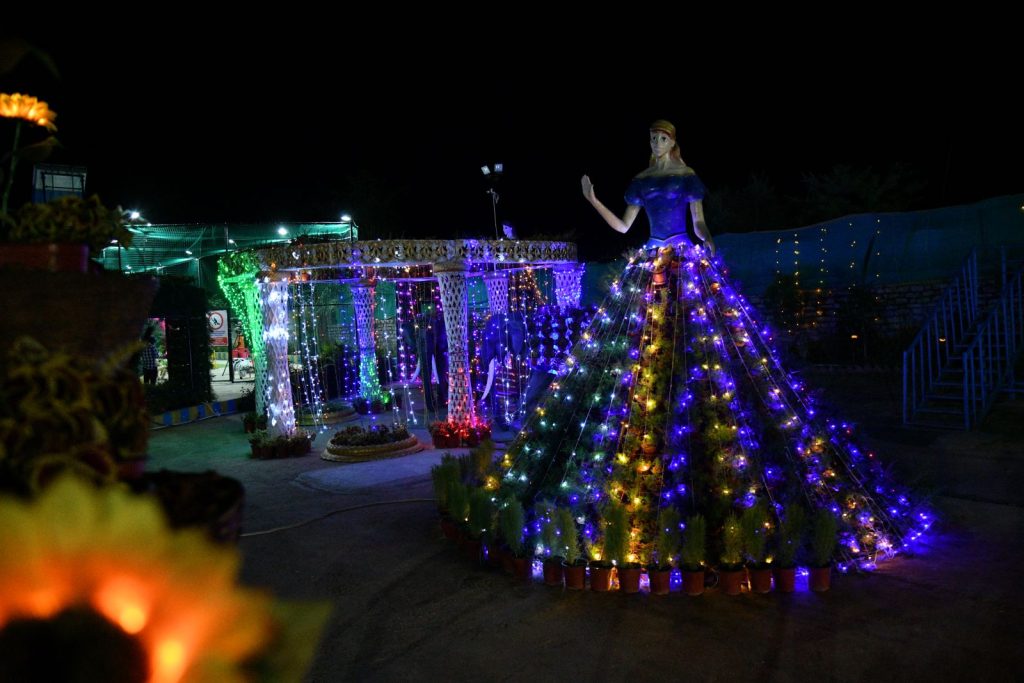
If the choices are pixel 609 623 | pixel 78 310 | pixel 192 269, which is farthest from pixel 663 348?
pixel 192 269

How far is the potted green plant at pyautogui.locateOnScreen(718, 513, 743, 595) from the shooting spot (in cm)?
460

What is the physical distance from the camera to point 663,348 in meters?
5.43

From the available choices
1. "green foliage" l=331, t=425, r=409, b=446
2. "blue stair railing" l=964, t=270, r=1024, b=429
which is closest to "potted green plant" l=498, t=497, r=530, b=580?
"green foliage" l=331, t=425, r=409, b=446

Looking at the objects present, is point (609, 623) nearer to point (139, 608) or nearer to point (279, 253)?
point (139, 608)

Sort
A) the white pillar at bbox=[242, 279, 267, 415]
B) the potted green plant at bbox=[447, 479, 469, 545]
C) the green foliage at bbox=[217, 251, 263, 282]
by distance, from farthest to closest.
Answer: the white pillar at bbox=[242, 279, 267, 415] < the green foliage at bbox=[217, 251, 263, 282] < the potted green plant at bbox=[447, 479, 469, 545]

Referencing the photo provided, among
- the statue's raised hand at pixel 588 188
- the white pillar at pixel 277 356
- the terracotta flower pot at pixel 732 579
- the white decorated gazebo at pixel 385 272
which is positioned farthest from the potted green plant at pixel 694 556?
the white pillar at pixel 277 356

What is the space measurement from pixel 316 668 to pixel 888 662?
9.73 feet

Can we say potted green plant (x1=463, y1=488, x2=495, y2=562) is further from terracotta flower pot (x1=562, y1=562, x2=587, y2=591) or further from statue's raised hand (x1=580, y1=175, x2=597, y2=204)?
statue's raised hand (x1=580, y1=175, x2=597, y2=204)

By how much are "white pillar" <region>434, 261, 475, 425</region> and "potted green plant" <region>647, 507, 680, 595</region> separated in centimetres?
605

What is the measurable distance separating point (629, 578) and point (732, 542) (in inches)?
27.2

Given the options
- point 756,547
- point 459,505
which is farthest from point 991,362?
point 459,505

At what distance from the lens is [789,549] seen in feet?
15.2

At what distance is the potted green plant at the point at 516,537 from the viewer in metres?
5.10

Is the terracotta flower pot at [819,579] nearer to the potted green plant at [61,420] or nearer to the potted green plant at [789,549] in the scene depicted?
the potted green plant at [789,549]
